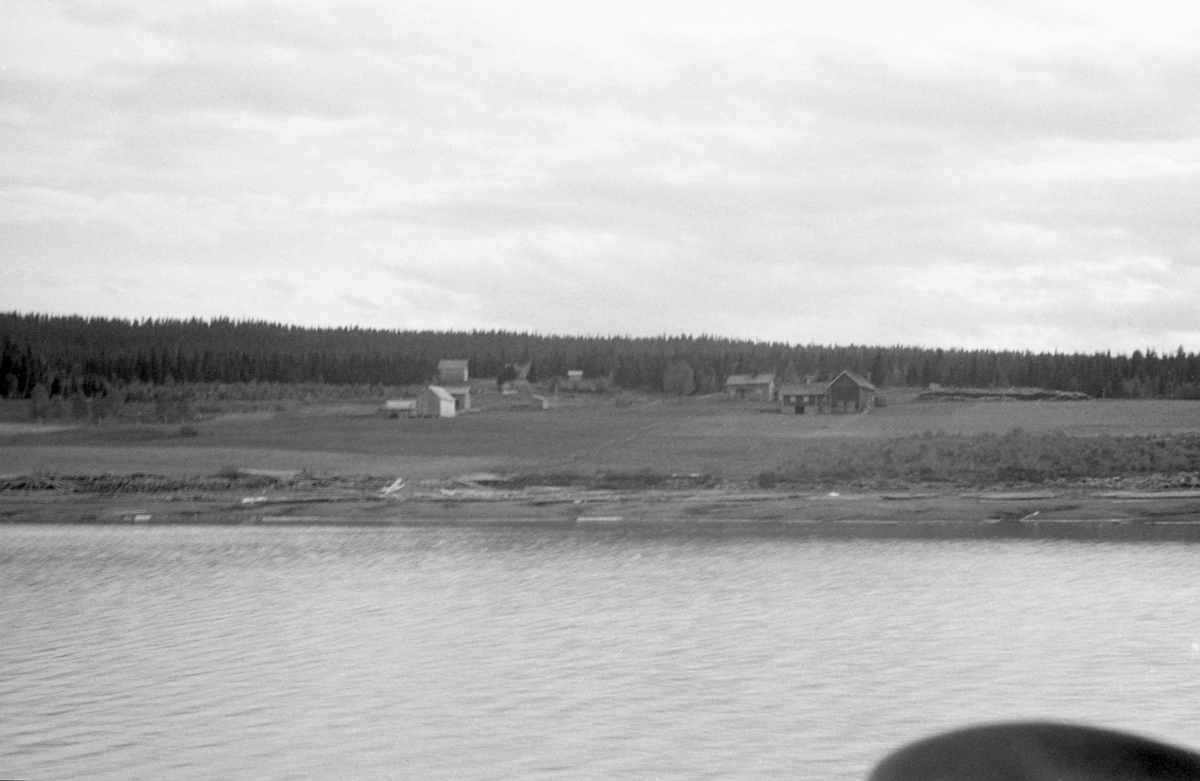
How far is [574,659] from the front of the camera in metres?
17.9

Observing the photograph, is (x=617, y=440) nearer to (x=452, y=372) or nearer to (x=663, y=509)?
(x=663, y=509)

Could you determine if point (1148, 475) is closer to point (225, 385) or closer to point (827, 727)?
point (827, 727)

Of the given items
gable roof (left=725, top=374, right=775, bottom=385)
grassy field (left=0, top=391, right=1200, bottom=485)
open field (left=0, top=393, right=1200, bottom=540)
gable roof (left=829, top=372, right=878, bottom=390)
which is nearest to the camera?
open field (left=0, top=393, right=1200, bottom=540)

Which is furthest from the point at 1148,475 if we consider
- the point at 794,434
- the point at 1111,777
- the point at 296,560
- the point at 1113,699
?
the point at 1111,777

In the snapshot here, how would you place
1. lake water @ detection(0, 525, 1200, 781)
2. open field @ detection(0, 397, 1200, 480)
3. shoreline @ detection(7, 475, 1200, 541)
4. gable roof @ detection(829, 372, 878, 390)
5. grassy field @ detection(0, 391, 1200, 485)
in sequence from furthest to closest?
gable roof @ detection(829, 372, 878, 390), open field @ detection(0, 397, 1200, 480), grassy field @ detection(0, 391, 1200, 485), shoreline @ detection(7, 475, 1200, 541), lake water @ detection(0, 525, 1200, 781)

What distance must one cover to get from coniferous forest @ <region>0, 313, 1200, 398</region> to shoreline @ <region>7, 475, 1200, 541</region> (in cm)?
2399

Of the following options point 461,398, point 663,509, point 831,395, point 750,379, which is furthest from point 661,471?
point 750,379

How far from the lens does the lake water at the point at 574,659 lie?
43.1ft

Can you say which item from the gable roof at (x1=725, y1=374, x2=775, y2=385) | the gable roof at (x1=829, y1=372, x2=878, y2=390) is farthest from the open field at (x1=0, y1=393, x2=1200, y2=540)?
the gable roof at (x1=725, y1=374, x2=775, y2=385)

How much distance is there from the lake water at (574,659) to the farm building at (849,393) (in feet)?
126

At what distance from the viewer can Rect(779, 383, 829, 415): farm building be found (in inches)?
2778

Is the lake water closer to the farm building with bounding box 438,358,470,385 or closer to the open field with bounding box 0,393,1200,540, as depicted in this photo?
the open field with bounding box 0,393,1200,540

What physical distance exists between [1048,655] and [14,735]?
1230cm

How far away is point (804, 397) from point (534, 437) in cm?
1681
